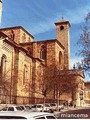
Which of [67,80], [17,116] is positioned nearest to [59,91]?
[67,80]

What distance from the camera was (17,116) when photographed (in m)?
5.34

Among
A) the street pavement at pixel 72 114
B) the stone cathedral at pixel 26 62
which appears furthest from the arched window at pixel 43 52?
the street pavement at pixel 72 114

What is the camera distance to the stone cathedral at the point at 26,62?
1755 inches

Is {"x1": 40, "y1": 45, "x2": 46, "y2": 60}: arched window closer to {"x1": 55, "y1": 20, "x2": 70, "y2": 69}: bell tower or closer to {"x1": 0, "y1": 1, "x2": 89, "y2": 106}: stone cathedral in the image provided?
{"x1": 0, "y1": 1, "x2": 89, "y2": 106}: stone cathedral

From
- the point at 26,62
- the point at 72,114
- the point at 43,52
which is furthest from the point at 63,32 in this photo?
the point at 72,114

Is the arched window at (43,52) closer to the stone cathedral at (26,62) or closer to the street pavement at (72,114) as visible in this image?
the stone cathedral at (26,62)

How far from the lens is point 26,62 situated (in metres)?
56.3

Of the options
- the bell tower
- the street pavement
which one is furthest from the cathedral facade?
the street pavement

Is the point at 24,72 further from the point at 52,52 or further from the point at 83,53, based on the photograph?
the point at 83,53

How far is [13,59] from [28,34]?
33.1 m

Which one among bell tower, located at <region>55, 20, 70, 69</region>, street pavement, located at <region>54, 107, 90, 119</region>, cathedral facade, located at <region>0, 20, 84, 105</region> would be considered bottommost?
street pavement, located at <region>54, 107, 90, 119</region>

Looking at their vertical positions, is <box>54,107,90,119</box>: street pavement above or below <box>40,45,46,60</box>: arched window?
below

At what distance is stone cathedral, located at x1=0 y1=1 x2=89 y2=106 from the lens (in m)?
44.6

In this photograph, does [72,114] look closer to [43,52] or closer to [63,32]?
[43,52]
